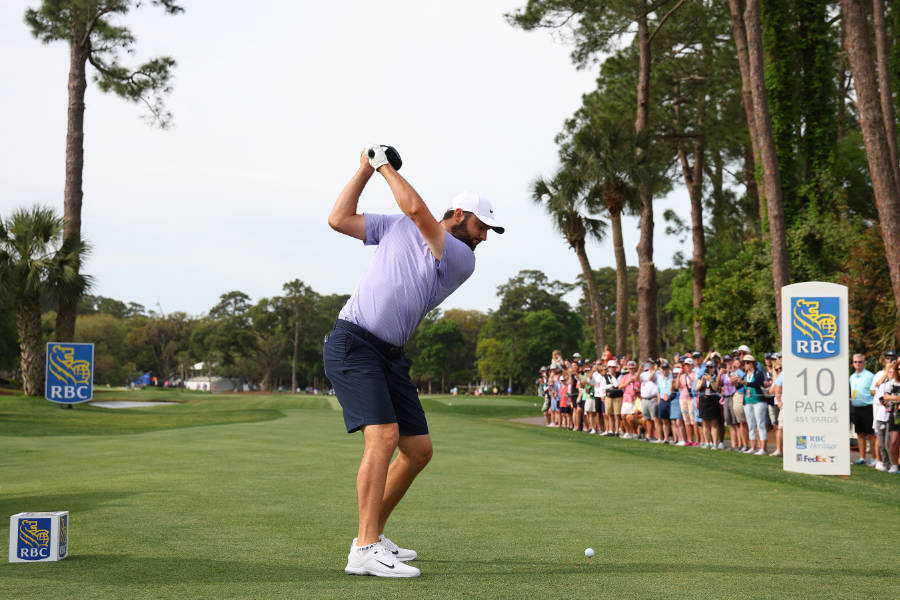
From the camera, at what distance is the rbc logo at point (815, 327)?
12.6 m

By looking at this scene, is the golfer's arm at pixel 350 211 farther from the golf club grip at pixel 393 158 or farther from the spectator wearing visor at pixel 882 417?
the spectator wearing visor at pixel 882 417

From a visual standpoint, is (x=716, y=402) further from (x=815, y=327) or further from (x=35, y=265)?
(x=35, y=265)

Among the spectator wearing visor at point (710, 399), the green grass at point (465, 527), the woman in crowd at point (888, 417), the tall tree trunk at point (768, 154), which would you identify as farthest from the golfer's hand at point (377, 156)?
the tall tree trunk at point (768, 154)

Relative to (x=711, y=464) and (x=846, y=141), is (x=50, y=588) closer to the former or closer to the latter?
(x=711, y=464)

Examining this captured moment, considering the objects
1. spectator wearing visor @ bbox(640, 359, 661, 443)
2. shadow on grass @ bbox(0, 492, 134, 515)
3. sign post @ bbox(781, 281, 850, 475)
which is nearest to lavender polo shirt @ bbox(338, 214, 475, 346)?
shadow on grass @ bbox(0, 492, 134, 515)

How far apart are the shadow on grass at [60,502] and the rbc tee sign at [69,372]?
20.3 meters

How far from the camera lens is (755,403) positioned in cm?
1609

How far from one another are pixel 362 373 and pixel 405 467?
0.71 m

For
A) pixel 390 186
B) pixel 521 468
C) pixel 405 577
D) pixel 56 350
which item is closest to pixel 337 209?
pixel 390 186

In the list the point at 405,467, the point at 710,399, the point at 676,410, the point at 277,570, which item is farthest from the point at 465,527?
the point at 676,410

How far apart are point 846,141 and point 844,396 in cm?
2333

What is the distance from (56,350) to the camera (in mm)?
26656

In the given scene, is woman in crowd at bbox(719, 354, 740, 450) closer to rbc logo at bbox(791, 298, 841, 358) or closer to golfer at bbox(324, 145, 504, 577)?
rbc logo at bbox(791, 298, 841, 358)

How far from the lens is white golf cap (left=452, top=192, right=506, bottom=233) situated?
4.77 m
